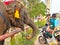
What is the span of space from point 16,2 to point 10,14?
0.78ft

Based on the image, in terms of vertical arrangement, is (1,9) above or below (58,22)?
above

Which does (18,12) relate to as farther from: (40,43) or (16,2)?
(40,43)

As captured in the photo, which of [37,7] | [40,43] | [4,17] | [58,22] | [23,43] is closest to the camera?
[4,17]

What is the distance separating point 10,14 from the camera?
456 cm

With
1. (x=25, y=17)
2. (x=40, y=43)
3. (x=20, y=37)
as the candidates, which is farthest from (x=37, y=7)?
(x=25, y=17)

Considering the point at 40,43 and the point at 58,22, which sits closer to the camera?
the point at 58,22

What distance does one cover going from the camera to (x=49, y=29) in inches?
387

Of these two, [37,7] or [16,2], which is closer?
[16,2]

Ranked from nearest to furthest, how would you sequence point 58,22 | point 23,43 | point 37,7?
point 23,43
point 58,22
point 37,7

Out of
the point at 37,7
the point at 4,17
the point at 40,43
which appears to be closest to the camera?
the point at 4,17

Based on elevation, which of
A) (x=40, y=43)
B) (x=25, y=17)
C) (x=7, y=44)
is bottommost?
(x=40, y=43)

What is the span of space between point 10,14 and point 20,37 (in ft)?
7.92

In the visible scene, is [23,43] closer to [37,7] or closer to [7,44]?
[7,44]

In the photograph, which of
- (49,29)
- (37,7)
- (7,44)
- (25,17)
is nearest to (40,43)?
(49,29)
